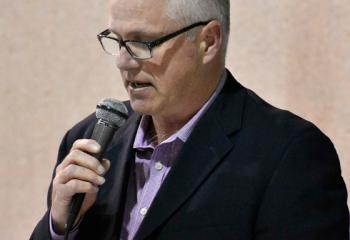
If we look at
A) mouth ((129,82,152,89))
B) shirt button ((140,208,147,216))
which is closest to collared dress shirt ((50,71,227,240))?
shirt button ((140,208,147,216))

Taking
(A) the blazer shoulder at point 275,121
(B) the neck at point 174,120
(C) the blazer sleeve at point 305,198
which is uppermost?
(B) the neck at point 174,120

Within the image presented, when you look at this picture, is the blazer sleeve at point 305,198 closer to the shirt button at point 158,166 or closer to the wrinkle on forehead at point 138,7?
the shirt button at point 158,166

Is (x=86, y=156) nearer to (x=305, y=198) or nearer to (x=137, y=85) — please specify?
(x=137, y=85)

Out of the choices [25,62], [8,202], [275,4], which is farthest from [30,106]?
[275,4]

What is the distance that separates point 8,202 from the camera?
245 cm

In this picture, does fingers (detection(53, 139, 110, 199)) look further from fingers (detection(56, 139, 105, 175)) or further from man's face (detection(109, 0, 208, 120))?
man's face (detection(109, 0, 208, 120))

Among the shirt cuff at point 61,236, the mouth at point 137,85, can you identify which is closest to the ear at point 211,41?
the mouth at point 137,85

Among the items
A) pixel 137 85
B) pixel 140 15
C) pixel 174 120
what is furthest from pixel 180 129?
pixel 140 15

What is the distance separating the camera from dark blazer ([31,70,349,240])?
124 cm

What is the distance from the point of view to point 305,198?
1.24m

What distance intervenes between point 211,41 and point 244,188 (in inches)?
10.5

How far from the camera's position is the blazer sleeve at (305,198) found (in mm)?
1229

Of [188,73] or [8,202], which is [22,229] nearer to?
[8,202]

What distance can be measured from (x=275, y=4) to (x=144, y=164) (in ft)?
2.44
